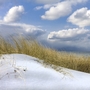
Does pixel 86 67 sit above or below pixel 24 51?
below

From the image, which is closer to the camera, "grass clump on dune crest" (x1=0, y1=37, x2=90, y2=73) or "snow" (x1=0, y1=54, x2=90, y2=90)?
"snow" (x1=0, y1=54, x2=90, y2=90)

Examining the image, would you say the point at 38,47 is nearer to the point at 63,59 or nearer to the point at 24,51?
the point at 24,51

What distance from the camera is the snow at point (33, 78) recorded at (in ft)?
9.67

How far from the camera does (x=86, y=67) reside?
544cm

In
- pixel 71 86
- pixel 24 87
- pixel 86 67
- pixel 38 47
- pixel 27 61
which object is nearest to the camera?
pixel 24 87

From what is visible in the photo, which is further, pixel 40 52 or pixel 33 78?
pixel 40 52

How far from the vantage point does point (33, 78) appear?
305 cm

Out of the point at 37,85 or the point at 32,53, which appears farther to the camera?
the point at 32,53

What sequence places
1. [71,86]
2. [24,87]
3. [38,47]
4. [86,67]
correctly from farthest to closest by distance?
[86,67] < [38,47] < [71,86] < [24,87]

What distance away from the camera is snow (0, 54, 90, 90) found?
9.67ft

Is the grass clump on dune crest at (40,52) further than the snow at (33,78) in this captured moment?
Yes

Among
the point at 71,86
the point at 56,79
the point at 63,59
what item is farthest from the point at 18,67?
the point at 63,59

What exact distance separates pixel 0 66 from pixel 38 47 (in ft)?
5.79

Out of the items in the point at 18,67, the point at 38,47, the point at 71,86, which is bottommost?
the point at 71,86
